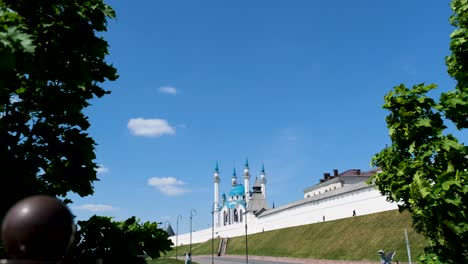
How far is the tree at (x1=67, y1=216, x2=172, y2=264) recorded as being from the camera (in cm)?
817

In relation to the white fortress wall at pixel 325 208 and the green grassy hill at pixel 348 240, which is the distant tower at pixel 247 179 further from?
the green grassy hill at pixel 348 240

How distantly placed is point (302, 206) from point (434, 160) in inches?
2759

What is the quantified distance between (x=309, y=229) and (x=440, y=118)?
5930 centimetres

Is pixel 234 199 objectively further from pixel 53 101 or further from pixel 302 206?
pixel 53 101

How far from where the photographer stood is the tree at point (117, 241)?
8.17m

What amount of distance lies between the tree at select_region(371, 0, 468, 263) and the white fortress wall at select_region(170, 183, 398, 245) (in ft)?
156

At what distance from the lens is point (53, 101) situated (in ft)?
28.0

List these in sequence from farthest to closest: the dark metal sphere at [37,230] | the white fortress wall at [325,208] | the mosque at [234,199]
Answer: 1. the mosque at [234,199]
2. the white fortress wall at [325,208]
3. the dark metal sphere at [37,230]

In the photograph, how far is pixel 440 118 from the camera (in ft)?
43.5

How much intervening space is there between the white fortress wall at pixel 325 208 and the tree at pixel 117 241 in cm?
5465

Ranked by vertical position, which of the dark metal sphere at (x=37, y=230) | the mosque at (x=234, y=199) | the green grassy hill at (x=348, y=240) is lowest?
the dark metal sphere at (x=37, y=230)

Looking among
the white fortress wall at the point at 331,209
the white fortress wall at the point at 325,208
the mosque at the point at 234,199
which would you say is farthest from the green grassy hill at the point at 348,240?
the mosque at the point at 234,199

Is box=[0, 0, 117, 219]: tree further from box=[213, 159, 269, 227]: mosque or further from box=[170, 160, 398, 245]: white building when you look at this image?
box=[213, 159, 269, 227]: mosque

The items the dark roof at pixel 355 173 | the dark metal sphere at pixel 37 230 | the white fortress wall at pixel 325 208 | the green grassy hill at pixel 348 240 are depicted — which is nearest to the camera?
the dark metal sphere at pixel 37 230
